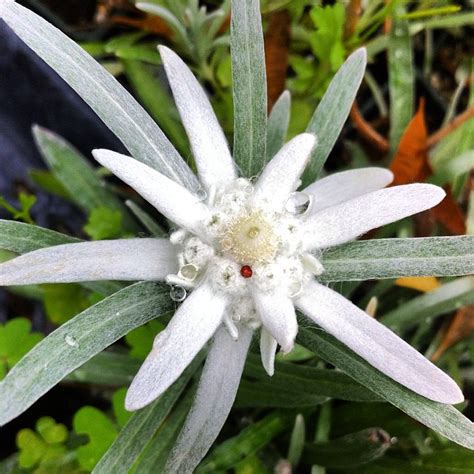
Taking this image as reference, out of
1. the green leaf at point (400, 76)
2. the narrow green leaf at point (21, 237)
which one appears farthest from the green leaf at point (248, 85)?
the green leaf at point (400, 76)

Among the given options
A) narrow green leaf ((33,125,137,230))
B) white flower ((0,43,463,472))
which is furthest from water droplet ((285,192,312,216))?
narrow green leaf ((33,125,137,230))

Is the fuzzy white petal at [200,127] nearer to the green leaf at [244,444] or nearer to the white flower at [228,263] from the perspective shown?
the white flower at [228,263]

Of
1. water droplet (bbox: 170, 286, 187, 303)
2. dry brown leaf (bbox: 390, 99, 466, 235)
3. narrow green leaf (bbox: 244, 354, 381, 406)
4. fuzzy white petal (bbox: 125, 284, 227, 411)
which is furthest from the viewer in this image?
dry brown leaf (bbox: 390, 99, 466, 235)

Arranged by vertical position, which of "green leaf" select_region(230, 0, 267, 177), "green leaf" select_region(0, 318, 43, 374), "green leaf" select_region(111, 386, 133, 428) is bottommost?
"green leaf" select_region(111, 386, 133, 428)

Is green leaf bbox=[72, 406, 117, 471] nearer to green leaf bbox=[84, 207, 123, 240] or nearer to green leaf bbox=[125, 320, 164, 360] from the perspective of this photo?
green leaf bbox=[125, 320, 164, 360]

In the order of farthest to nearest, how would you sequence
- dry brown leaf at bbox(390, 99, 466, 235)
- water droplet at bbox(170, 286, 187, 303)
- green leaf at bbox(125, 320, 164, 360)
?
dry brown leaf at bbox(390, 99, 466, 235) → green leaf at bbox(125, 320, 164, 360) → water droplet at bbox(170, 286, 187, 303)

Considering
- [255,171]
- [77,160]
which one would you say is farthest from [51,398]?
[255,171]

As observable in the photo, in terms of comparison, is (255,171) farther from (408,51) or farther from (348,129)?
(348,129)

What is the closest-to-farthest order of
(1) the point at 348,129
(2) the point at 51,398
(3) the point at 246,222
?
(3) the point at 246,222 < (2) the point at 51,398 < (1) the point at 348,129
